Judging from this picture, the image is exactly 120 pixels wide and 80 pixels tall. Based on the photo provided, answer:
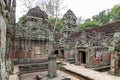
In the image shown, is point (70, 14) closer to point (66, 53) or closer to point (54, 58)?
point (66, 53)

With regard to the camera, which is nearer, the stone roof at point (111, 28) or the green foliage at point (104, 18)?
the stone roof at point (111, 28)

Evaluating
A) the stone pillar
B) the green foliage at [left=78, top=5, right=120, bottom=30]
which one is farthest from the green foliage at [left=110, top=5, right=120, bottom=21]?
the stone pillar

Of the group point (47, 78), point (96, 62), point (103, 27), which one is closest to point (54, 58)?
point (47, 78)

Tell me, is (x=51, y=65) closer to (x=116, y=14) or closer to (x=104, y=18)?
(x=116, y=14)

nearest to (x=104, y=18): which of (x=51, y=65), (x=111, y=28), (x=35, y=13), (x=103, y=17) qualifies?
(x=103, y=17)

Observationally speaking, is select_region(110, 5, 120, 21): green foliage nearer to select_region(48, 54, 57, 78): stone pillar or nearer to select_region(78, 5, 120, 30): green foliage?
select_region(78, 5, 120, 30): green foliage

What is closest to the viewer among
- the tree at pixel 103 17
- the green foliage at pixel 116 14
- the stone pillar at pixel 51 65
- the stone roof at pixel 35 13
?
the stone pillar at pixel 51 65

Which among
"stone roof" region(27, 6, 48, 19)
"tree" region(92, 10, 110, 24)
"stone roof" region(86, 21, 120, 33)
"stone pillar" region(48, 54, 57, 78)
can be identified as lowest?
"stone pillar" region(48, 54, 57, 78)

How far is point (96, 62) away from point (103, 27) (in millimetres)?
9174

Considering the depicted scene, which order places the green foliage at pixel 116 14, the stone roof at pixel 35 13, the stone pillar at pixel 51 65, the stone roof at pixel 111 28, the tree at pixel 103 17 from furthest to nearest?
the tree at pixel 103 17, the green foliage at pixel 116 14, the stone roof at pixel 35 13, the stone roof at pixel 111 28, the stone pillar at pixel 51 65

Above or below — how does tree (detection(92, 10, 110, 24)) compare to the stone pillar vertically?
above

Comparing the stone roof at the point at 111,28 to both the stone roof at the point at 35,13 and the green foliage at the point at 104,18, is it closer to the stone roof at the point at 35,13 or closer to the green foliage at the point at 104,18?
the stone roof at the point at 35,13

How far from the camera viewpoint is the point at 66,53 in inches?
644

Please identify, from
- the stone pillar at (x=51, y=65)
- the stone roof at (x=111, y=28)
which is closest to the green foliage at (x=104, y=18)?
the stone roof at (x=111, y=28)
